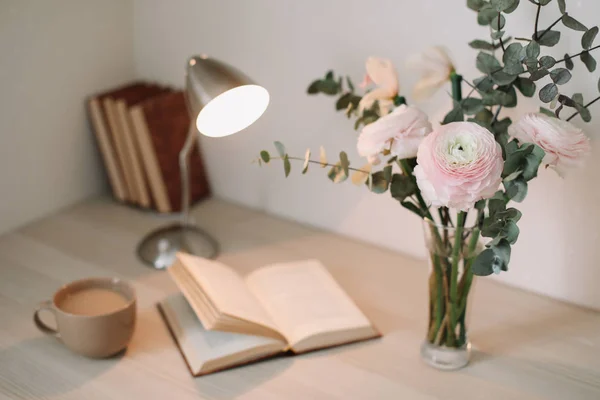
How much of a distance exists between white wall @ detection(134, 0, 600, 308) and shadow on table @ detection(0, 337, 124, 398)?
20.4 inches

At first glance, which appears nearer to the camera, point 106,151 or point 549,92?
point 549,92

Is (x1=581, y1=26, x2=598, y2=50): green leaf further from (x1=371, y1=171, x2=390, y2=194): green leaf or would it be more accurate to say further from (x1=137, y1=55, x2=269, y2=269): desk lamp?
(x1=137, y1=55, x2=269, y2=269): desk lamp

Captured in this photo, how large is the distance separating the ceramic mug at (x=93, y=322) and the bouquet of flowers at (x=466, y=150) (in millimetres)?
302

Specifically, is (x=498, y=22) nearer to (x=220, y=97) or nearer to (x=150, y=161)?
(x=220, y=97)

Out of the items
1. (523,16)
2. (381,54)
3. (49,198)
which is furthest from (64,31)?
(523,16)

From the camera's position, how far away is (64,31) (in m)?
1.37

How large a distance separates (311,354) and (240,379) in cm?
12

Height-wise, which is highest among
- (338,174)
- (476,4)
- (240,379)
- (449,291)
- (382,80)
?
(476,4)

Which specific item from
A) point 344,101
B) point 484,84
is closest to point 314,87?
point 344,101

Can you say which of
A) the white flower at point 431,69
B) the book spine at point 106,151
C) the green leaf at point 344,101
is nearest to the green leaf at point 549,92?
the white flower at point 431,69

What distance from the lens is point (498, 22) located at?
2.97ft

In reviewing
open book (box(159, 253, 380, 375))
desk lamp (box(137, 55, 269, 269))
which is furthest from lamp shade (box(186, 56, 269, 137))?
open book (box(159, 253, 380, 375))

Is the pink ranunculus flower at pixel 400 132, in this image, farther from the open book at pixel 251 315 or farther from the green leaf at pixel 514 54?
the open book at pixel 251 315

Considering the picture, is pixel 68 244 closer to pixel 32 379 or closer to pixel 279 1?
pixel 32 379
